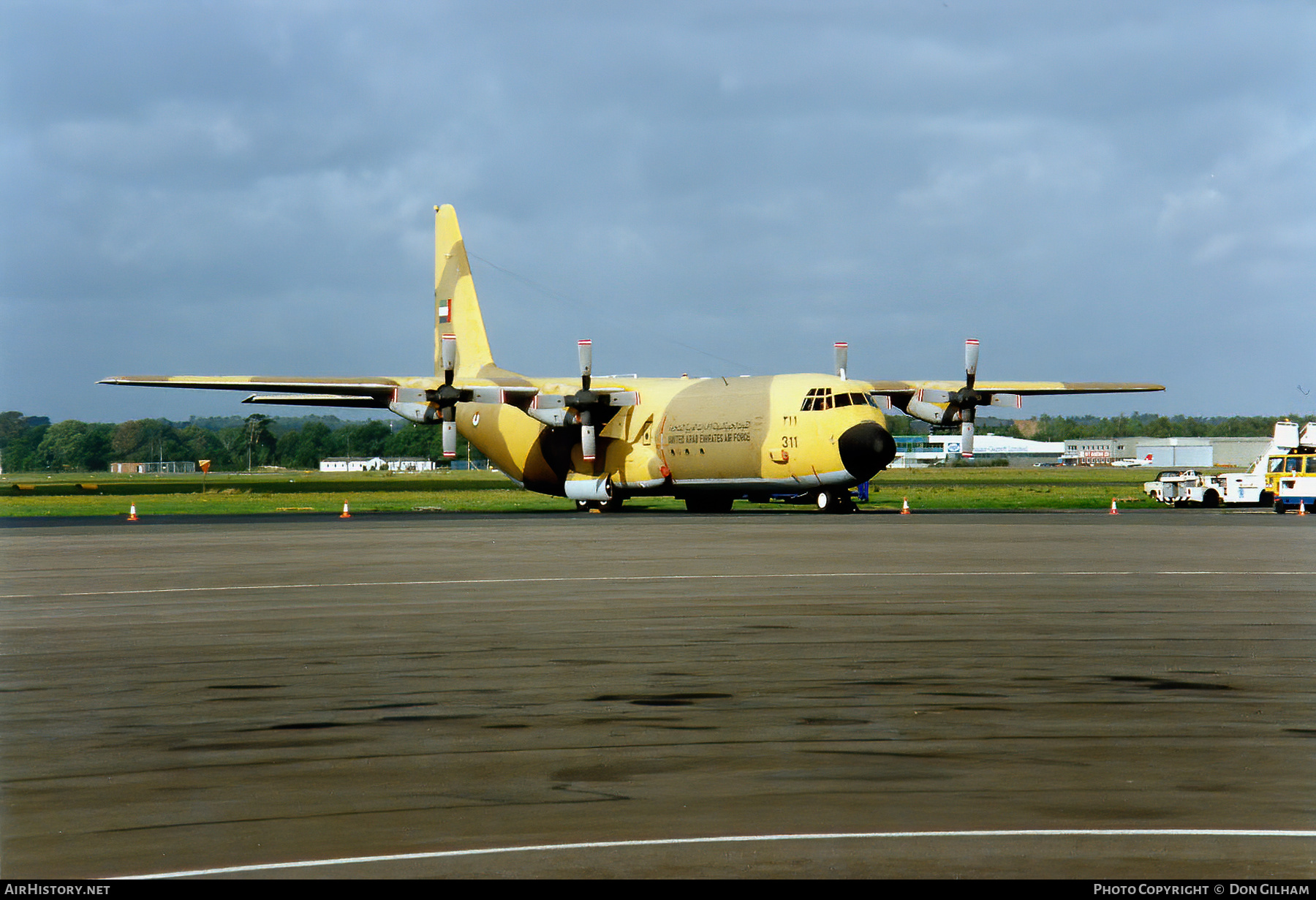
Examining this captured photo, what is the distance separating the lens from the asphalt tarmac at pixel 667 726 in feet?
19.1

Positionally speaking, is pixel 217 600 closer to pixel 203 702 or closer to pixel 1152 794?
pixel 203 702

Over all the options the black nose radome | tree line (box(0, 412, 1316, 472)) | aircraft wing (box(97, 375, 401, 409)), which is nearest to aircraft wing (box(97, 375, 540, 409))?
aircraft wing (box(97, 375, 401, 409))

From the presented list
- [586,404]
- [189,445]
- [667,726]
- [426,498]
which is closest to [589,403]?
Result: [586,404]

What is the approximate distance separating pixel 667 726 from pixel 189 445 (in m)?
179

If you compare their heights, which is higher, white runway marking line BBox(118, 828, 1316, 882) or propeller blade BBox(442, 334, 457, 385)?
propeller blade BBox(442, 334, 457, 385)

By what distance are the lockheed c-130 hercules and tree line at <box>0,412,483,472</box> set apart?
87213 mm

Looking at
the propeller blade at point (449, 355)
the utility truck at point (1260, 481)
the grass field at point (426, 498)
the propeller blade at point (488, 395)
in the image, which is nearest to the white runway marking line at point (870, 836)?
the propeller blade at point (488, 395)

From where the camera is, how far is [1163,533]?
3203cm

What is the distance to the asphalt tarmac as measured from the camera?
581 centimetres

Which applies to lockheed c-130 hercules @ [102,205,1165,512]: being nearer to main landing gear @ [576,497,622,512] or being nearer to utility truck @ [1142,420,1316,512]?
main landing gear @ [576,497,622,512]

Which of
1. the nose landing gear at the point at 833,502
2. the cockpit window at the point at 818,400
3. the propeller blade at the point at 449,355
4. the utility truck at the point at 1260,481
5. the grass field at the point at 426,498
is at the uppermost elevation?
the propeller blade at the point at 449,355

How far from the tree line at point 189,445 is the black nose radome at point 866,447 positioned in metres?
101

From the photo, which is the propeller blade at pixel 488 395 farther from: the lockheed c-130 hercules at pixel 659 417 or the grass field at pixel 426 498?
the grass field at pixel 426 498
